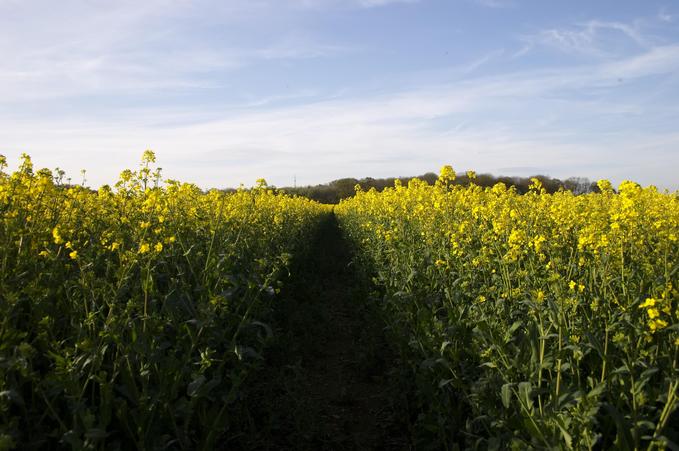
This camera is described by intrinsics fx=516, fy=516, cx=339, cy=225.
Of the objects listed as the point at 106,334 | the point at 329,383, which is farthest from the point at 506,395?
the point at 329,383

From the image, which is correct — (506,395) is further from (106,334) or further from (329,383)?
(329,383)

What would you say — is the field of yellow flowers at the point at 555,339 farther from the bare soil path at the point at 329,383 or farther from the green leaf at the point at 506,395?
the bare soil path at the point at 329,383

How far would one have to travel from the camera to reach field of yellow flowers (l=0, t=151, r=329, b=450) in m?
2.53

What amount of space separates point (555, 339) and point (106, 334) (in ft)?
9.05

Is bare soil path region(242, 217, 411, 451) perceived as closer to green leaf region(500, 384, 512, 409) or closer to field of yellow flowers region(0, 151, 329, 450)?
field of yellow flowers region(0, 151, 329, 450)

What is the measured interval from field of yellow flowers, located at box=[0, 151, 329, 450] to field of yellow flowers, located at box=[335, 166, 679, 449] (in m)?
1.50

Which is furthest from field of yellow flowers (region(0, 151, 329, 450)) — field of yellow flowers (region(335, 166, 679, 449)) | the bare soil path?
field of yellow flowers (region(335, 166, 679, 449))

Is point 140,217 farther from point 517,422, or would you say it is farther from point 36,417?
point 517,422

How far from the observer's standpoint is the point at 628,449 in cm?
250

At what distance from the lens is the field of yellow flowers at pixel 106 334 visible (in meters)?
2.53

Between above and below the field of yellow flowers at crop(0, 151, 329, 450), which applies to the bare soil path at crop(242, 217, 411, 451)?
below

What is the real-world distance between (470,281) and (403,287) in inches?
31.1

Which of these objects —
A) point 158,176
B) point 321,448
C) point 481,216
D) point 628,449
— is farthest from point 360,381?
point 628,449

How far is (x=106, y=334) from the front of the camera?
2.63m
